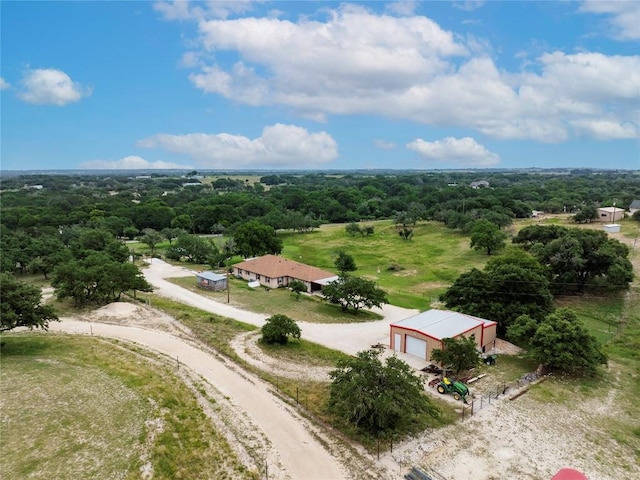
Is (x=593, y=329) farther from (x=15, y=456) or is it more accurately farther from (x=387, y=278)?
(x=15, y=456)

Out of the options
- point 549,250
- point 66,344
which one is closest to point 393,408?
point 66,344

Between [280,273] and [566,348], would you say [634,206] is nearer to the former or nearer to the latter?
[280,273]

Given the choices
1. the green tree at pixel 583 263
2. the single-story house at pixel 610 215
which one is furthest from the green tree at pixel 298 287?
the single-story house at pixel 610 215

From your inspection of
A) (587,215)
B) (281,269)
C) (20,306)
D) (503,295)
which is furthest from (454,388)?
(587,215)

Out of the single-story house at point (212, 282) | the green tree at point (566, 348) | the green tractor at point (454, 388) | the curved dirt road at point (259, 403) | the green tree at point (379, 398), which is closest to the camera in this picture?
the curved dirt road at point (259, 403)

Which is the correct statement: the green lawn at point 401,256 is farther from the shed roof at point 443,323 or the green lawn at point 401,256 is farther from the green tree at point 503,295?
the shed roof at point 443,323

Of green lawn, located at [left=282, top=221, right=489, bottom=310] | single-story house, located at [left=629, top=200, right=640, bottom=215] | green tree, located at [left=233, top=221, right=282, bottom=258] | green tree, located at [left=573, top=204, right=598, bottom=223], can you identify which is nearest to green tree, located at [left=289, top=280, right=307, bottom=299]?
green lawn, located at [left=282, top=221, right=489, bottom=310]

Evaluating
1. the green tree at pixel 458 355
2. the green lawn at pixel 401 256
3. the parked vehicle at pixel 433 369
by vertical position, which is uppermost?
the green tree at pixel 458 355
